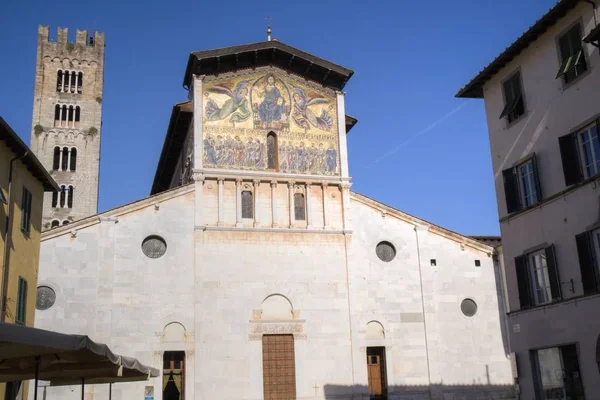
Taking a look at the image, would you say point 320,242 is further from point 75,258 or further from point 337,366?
point 75,258

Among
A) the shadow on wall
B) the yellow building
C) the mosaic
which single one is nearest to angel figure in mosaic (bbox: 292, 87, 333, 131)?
the mosaic

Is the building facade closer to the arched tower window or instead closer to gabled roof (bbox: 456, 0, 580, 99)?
gabled roof (bbox: 456, 0, 580, 99)

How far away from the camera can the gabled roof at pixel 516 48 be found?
18.0 m

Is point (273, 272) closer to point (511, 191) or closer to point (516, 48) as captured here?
point (511, 191)

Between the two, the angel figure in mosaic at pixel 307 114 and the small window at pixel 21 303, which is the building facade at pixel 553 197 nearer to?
the angel figure in mosaic at pixel 307 114

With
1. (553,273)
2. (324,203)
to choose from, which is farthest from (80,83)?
(553,273)

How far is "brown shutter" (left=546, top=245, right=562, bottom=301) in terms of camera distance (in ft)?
57.5

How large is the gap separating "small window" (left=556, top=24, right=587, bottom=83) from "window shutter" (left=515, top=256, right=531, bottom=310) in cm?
507

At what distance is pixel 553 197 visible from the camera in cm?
1797

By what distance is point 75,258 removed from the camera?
25266mm

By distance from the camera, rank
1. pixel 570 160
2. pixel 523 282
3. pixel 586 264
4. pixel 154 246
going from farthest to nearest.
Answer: pixel 154 246 → pixel 523 282 → pixel 570 160 → pixel 586 264

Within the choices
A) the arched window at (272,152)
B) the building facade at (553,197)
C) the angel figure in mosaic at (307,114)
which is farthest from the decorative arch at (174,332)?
the building facade at (553,197)

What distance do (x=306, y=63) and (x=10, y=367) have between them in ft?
68.1

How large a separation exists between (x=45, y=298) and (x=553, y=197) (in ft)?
57.1
